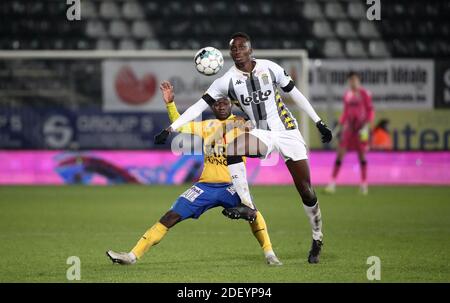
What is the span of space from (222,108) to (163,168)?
9.16m

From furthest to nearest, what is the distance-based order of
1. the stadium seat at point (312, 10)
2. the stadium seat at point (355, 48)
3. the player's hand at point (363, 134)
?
1. the stadium seat at point (312, 10)
2. the stadium seat at point (355, 48)
3. the player's hand at point (363, 134)

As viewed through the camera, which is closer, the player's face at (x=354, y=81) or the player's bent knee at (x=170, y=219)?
Answer: the player's bent knee at (x=170, y=219)

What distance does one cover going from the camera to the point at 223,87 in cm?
792

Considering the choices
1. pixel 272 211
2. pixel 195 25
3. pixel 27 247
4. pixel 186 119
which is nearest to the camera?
pixel 186 119

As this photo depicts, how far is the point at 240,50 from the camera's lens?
7820mm

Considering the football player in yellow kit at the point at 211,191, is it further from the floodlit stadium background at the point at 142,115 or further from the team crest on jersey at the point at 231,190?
the floodlit stadium background at the point at 142,115

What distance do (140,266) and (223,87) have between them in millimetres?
1739

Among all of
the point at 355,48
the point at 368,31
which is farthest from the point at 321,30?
the point at 368,31

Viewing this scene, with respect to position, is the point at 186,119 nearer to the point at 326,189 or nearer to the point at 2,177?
the point at 326,189

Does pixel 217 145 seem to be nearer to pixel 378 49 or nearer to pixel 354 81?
pixel 354 81

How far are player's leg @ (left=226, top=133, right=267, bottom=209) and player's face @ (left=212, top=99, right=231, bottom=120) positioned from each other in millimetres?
255

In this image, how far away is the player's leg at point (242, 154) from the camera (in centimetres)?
779

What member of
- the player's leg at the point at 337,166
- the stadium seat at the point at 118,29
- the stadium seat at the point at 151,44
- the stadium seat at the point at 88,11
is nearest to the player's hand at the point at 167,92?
the player's leg at the point at 337,166

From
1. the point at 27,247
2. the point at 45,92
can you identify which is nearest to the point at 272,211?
the point at 27,247
